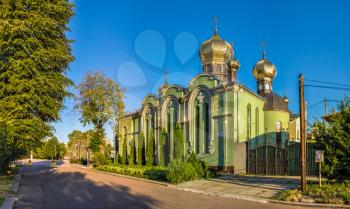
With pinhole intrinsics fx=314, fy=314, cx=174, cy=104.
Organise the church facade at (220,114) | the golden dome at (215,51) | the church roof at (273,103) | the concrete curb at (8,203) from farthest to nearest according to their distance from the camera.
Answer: the golden dome at (215,51) → the church roof at (273,103) → the church facade at (220,114) → the concrete curb at (8,203)

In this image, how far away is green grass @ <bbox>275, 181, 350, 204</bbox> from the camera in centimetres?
1133

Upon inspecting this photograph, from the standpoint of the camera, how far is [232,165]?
25.0 m

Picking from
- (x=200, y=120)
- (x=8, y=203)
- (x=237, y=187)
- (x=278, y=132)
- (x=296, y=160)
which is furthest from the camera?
(x=278, y=132)

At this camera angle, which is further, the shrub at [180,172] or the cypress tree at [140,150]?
the cypress tree at [140,150]

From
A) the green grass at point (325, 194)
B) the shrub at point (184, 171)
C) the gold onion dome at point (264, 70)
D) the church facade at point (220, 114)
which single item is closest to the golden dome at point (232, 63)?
the church facade at point (220, 114)

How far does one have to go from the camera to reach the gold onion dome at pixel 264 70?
3738 centimetres

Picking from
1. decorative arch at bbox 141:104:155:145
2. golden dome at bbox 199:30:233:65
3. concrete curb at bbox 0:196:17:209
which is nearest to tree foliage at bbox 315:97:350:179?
concrete curb at bbox 0:196:17:209

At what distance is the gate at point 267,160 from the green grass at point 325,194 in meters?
8.76

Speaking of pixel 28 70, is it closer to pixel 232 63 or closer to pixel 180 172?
pixel 180 172

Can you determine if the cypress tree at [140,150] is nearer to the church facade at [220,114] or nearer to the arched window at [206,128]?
the church facade at [220,114]

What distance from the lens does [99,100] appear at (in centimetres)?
4325

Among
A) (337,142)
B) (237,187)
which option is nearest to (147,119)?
(237,187)

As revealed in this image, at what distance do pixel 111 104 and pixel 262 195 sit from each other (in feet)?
109

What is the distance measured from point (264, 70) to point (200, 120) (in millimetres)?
13147
